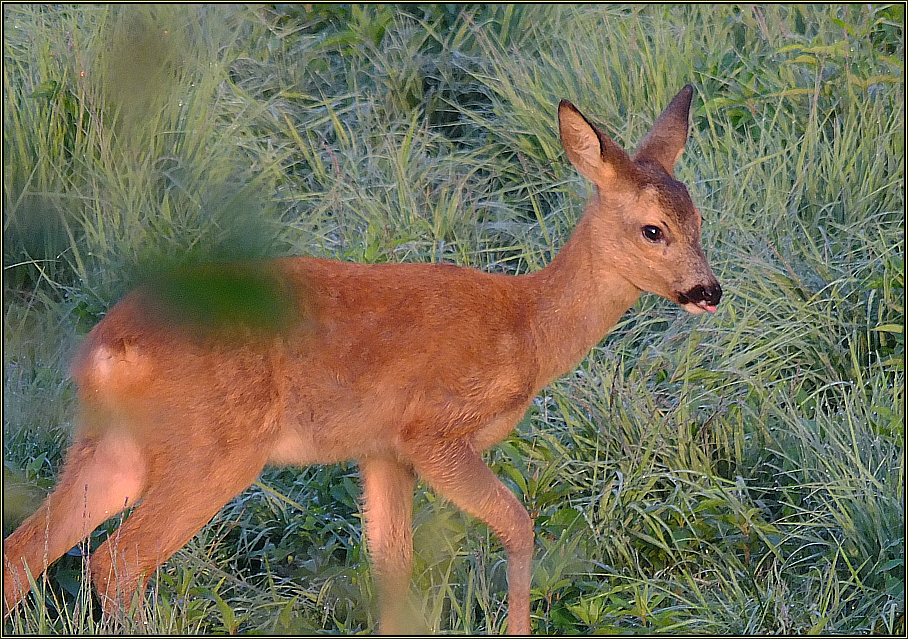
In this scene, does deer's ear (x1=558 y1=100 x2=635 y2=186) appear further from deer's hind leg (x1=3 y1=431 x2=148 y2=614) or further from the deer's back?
deer's hind leg (x1=3 y1=431 x2=148 y2=614)

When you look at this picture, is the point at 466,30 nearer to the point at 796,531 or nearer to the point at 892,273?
the point at 892,273

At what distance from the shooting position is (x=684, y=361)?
509 cm

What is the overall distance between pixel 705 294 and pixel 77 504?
2146 millimetres

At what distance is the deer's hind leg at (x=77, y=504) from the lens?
3.83 metres

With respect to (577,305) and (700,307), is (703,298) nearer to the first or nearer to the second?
(700,307)

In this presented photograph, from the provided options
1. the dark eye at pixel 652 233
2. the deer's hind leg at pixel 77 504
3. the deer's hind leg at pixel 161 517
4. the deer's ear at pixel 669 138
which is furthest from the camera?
the deer's ear at pixel 669 138

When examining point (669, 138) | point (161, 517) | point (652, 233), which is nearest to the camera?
point (161, 517)

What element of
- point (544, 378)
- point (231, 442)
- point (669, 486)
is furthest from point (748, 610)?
point (231, 442)

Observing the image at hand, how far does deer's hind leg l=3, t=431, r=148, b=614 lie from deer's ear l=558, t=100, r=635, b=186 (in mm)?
1787

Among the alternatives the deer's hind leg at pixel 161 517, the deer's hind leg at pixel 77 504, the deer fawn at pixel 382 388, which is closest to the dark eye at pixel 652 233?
the deer fawn at pixel 382 388

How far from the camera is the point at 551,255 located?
577 cm

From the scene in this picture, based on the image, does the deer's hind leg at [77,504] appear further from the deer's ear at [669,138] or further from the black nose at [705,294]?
the deer's ear at [669,138]

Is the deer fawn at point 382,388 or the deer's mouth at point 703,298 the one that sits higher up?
the deer's mouth at point 703,298

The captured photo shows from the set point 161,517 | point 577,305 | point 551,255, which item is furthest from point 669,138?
point 161,517
